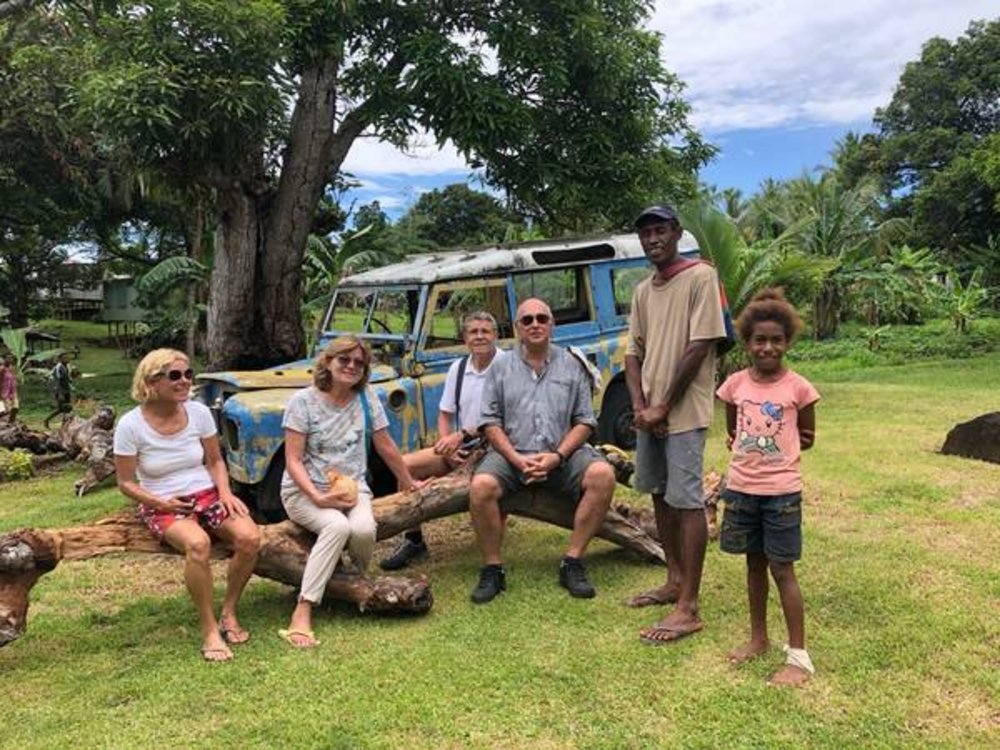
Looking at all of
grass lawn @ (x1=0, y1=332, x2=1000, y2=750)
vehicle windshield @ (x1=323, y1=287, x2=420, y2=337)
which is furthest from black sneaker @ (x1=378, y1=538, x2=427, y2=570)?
vehicle windshield @ (x1=323, y1=287, x2=420, y2=337)

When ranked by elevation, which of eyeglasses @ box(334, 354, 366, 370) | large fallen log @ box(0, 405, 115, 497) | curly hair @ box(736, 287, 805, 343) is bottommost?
large fallen log @ box(0, 405, 115, 497)

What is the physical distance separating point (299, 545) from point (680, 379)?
196cm

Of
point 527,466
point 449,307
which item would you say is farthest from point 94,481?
point 527,466

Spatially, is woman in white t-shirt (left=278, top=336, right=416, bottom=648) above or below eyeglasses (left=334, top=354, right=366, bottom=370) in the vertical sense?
below

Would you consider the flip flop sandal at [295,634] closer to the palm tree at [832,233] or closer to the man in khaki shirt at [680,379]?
the man in khaki shirt at [680,379]

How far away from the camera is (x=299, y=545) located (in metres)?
4.07

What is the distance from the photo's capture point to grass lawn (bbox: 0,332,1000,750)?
116 inches

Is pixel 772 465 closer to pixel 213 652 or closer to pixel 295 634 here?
pixel 295 634

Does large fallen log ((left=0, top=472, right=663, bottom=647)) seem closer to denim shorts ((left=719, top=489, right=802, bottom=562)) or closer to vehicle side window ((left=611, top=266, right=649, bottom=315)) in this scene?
denim shorts ((left=719, top=489, right=802, bottom=562))

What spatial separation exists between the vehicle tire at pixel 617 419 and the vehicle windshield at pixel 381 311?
199cm

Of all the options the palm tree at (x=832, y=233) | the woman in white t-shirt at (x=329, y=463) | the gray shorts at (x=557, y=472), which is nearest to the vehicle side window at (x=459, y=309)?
the gray shorts at (x=557, y=472)

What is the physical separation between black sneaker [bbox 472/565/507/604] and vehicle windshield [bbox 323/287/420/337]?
7.54ft

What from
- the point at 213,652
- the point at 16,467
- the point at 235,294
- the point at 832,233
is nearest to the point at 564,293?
the point at 235,294

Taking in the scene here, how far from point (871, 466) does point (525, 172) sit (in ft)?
15.0
